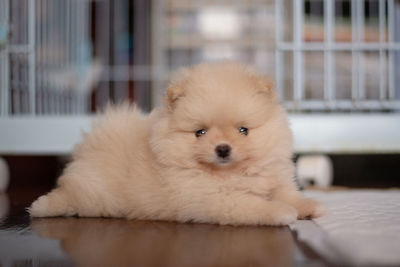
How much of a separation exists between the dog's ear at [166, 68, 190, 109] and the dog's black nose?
9.7 inches

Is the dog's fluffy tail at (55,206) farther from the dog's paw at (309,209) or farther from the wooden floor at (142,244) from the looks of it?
the dog's paw at (309,209)

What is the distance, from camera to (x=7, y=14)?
3125mm

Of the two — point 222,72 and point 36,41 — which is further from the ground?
point 36,41

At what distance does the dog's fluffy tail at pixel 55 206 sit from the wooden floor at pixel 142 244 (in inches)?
1.9

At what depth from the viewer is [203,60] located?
267cm

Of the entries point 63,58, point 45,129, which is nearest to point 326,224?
point 45,129

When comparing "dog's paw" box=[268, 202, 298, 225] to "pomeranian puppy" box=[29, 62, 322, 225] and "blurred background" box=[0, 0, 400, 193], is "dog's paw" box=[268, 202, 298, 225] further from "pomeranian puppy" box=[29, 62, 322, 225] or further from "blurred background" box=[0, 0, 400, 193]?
"blurred background" box=[0, 0, 400, 193]

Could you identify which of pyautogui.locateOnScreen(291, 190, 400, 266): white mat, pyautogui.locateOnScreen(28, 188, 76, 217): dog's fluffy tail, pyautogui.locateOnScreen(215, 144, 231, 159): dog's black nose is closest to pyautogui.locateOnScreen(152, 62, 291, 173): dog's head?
pyautogui.locateOnScreen(215, 144, 231, 159): dog's black nose

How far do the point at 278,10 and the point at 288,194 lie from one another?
1806 mm

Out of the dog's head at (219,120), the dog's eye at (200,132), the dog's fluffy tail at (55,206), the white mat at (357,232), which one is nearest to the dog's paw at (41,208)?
the dog's fluffy tail at (55,206)

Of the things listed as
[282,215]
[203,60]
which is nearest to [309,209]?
[282,215]

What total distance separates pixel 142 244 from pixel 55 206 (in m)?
0.56

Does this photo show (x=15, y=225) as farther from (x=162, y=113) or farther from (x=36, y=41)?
(x=36, y=41)

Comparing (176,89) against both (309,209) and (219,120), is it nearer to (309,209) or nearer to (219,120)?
(219,120)
